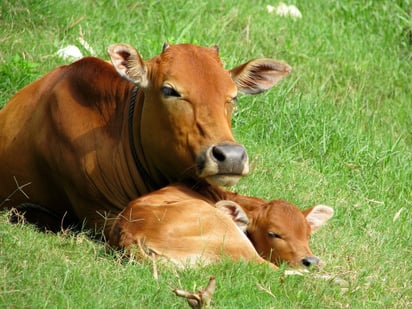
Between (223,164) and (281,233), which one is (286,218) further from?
(223,164)

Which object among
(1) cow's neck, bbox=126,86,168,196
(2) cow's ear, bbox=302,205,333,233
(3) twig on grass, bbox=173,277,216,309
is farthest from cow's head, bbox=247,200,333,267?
(3) twig on grass, bbox=173,277,216,309

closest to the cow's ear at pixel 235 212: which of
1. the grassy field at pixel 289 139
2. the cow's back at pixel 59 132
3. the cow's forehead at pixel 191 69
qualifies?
the grassy field at pixel 289 139

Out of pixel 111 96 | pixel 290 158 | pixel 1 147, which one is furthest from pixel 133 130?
pixel 290 158

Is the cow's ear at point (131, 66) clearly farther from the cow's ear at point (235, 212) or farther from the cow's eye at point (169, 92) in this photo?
the cow's ear at point (235, 212)

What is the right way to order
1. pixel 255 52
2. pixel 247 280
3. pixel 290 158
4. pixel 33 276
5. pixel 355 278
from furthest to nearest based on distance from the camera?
1. pixel 255 52
2. pixel 290 158
3. pixel 355 278
4. pixel 247 280
5. pixel 33 276

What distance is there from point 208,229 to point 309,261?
2.47ft

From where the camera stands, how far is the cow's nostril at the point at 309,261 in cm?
780

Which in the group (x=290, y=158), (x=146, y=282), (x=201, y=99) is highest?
(x=201, y=99)

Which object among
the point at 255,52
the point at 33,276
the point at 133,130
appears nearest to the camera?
the point at 33,276

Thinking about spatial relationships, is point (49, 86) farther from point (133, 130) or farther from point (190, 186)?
point (190, 186)

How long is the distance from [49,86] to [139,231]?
192 cm

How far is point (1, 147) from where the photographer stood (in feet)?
29.3

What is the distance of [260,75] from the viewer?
8922 mm

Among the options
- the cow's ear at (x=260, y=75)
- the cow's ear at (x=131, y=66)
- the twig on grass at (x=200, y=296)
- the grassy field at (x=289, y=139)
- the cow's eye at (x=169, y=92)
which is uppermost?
the cow's ear at (x=131, y=66)
